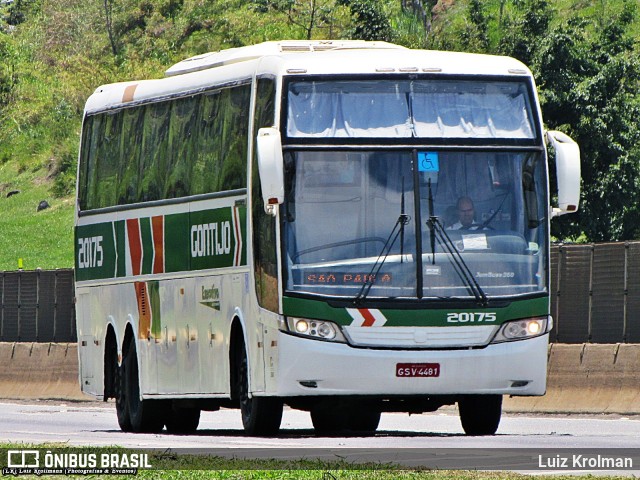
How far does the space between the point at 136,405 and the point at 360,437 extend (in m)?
4.18

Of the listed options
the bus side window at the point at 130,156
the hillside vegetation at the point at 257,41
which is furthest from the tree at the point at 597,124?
the bus side window at the point at 130,156

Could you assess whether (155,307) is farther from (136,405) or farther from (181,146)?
(181,146)

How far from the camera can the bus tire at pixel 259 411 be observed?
17.1 m

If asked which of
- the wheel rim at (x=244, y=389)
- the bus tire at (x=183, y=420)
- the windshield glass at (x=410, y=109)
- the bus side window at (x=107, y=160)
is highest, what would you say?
the windshield glass at (x=410, y=109)

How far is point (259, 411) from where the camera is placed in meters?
17.1

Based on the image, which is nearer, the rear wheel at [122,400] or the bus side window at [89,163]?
the rear wheel at [122,400]

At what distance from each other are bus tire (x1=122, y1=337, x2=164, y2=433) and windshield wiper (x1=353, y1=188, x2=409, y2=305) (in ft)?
17.7

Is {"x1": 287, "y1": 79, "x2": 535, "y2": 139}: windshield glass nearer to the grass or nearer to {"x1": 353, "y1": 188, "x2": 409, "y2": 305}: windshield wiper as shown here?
{"x1": 353, "y1": 188, "x2": 409, "y2": 305}: windshield wiper

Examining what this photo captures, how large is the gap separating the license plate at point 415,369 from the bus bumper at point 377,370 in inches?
1.0

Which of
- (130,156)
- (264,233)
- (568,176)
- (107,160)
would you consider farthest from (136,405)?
(568,176)

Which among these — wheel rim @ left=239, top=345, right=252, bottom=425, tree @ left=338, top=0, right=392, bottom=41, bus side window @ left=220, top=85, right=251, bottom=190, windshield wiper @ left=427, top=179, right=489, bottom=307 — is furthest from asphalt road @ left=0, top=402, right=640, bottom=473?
tree @ left=338, top=0, right=392, bottom=41

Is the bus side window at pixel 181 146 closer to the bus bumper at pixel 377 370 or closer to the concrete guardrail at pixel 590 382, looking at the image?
the bus bumper at pixel 377 370

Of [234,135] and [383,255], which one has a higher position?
[234,135]

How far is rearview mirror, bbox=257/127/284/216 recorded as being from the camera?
52.4 feet
